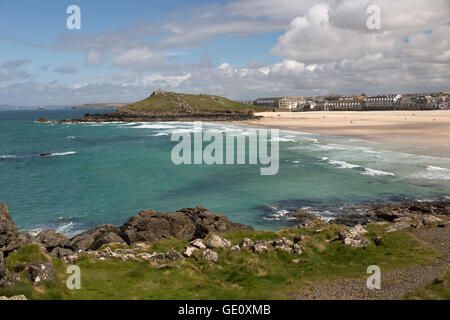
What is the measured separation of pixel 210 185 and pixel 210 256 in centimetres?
2134

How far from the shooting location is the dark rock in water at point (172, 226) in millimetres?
20795

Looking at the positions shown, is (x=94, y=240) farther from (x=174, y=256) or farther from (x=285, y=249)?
(x=285, y=249)

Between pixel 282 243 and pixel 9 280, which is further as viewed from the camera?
pixel 282 243

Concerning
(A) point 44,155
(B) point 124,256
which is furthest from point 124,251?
(A) point 44,155

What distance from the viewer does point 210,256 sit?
1534 cm

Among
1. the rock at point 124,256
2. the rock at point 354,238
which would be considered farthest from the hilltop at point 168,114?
the rock at point 124,256

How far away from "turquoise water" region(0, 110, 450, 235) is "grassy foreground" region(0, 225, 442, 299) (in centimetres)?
865

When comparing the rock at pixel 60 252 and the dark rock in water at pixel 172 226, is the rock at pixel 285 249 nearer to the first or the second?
the dark rock in water at pixel 172 226

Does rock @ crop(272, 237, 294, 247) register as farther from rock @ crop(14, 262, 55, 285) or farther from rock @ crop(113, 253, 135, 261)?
rock @ crop(14, 262, 55, 285)

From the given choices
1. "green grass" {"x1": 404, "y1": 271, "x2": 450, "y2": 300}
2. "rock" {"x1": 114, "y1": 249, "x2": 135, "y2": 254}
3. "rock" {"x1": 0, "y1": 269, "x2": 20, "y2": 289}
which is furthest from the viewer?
"rock" {"x1": 114, "y1": 249, "x2": 135, "y2": 254}

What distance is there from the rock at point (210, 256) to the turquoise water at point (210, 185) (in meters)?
9.34

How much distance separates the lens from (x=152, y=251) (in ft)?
57.1

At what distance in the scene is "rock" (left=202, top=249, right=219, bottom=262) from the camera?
15234mm

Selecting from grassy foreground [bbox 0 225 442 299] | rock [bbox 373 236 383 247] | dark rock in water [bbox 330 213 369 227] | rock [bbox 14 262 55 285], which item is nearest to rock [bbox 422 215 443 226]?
grassy foreground [bbox 0 225 442 299]
